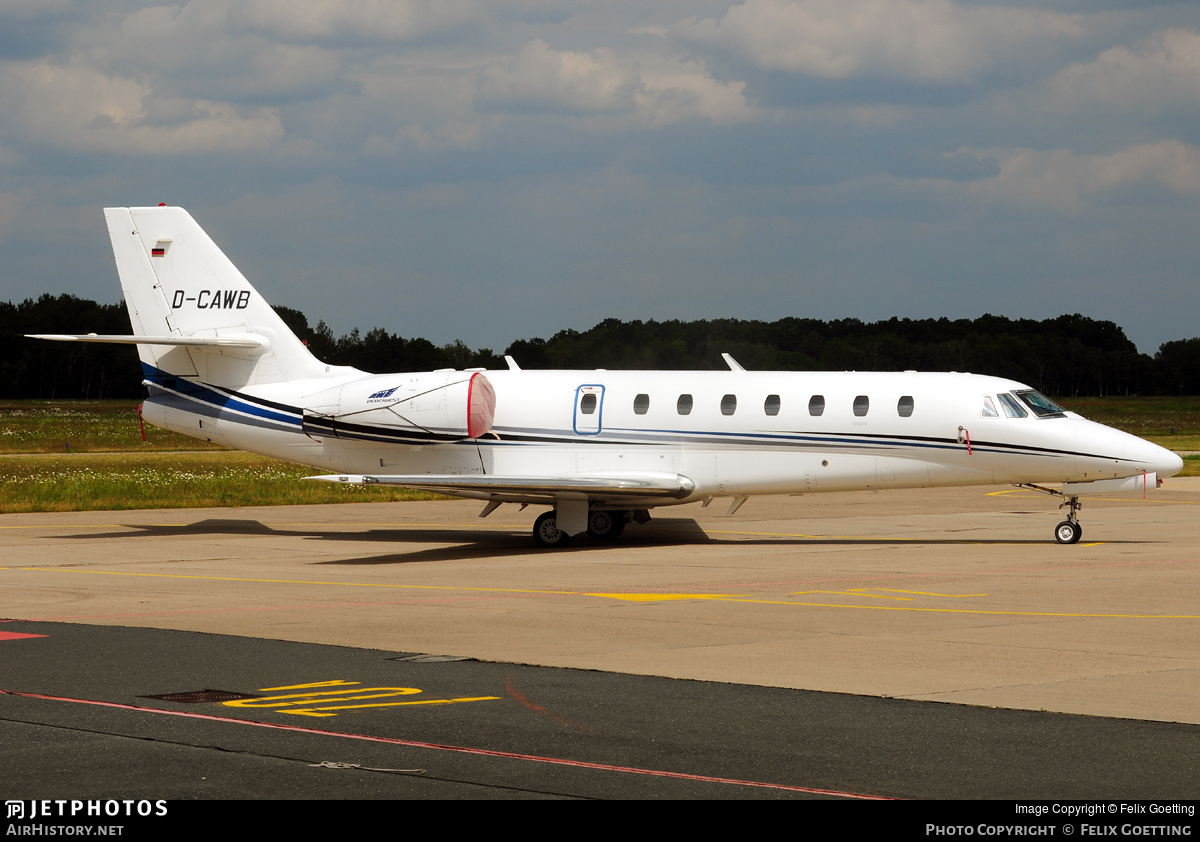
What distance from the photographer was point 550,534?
26.8 metres

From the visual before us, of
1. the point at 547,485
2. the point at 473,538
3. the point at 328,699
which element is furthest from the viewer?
the point at 473,538

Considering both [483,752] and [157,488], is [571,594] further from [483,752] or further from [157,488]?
[157,488]

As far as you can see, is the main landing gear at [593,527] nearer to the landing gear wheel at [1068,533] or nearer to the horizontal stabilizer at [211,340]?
the horizontal stabilizer at [211,340]

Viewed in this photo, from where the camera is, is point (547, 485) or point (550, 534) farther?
point (550, 534)

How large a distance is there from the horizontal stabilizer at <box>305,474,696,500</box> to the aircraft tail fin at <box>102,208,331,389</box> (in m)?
4.83

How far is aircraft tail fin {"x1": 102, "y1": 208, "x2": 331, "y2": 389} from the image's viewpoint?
2903 cm

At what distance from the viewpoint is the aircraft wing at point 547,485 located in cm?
2500

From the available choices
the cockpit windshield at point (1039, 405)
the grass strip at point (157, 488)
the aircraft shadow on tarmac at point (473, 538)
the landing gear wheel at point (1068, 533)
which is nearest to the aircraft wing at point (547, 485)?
the aircraft shadow on tarmac at point (473, 538)

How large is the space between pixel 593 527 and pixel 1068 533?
9.36 m

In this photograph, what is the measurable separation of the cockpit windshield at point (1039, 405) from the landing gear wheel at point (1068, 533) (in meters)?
2.14
